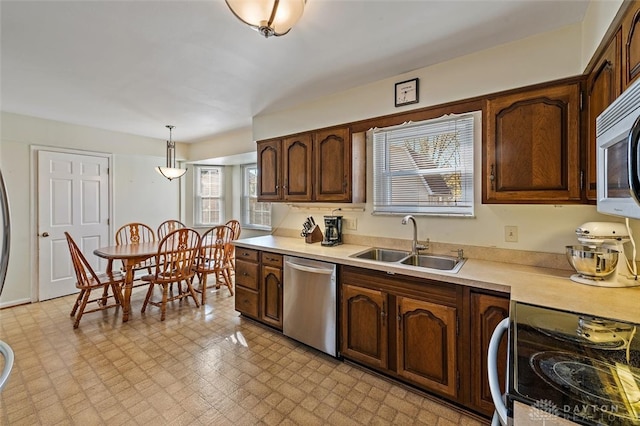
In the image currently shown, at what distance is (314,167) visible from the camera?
2.95 meters

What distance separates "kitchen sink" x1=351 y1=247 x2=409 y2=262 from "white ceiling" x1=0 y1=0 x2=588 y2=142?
1588 millimetres

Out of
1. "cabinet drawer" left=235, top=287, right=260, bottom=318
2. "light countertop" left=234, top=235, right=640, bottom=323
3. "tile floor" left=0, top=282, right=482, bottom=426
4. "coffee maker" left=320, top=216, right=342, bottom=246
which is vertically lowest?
"tile floor" left=0, top=282, right=482, bottom=426

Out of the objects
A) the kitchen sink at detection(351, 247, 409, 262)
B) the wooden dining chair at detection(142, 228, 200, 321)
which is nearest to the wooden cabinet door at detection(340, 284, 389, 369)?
Answer: the kitchen sink at detection(351, 247, 409, 262)

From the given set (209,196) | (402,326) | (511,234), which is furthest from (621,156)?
(209,196)

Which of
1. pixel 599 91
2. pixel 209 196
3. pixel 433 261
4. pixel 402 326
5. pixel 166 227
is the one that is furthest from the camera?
pixel 209 196

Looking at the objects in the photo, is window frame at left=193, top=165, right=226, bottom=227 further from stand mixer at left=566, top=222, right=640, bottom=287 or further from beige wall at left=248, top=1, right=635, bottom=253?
stand mixer at left=566, top=222, right=640, bottom=287

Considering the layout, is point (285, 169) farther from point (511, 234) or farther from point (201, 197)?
point (201, 197)

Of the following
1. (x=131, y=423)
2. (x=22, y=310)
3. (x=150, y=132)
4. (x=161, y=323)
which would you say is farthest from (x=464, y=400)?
(x=150, y=132)

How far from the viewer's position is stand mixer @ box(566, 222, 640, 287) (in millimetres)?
1559

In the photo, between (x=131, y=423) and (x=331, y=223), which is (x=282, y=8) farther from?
(x=131, y=423)

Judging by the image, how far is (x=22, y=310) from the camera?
3486mm

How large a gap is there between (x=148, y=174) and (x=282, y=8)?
461 centimetres

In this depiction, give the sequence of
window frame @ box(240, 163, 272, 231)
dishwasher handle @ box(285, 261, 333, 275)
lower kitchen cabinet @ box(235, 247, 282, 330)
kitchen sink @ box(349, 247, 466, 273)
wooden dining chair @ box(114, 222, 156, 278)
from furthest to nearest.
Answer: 1. window frame @ box(240, 163, 272, 231)
2. wooden dining chair @ box(114, 222, 156, 278)
3. lower kitchen cabinet @ box(235, 247, 282, 330)
4. dishwasher handle @ box(285, 261, 333, 275)
5. kitchen sink @ box(349, 247, 466, 273)

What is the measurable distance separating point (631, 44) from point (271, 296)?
2939 millimetres
